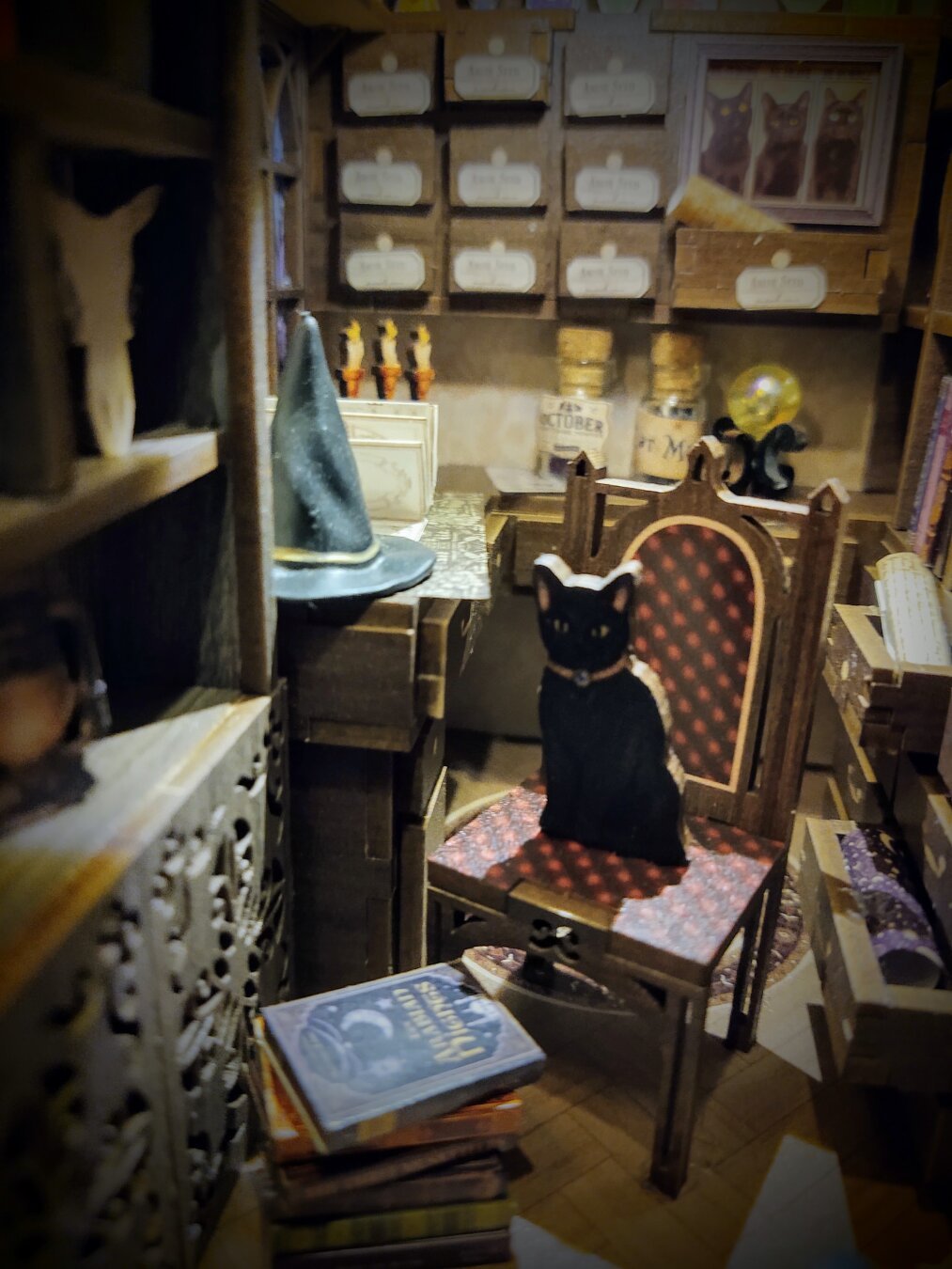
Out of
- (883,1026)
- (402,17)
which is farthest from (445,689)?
(402,17)

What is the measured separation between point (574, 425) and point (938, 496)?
81 centimetres

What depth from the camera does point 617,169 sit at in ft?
7.20

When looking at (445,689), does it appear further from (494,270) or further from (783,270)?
(783,270)

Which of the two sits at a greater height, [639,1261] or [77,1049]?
[77,1049]

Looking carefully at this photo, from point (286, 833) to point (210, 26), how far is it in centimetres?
104

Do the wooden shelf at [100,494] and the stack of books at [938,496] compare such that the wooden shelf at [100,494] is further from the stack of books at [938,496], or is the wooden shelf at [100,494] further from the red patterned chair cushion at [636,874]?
the stack of books at [938,496]

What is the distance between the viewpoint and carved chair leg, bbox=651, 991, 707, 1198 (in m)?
1.27

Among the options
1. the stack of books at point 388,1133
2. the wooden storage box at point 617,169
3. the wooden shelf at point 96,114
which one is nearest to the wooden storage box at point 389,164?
the wooden storage box at point 617,169

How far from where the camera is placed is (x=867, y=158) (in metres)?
2.12

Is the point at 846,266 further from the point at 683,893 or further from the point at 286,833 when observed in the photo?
the point at 286,833

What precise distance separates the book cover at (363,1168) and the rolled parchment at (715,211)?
184cm

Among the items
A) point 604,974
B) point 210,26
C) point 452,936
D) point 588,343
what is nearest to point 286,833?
point 452,936

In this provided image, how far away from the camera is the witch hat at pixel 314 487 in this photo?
1.48 m

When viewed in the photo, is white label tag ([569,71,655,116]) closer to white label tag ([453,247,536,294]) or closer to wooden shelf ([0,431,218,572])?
white label tag ([453,247,536,294])
